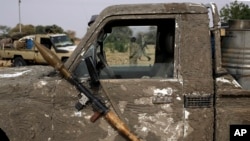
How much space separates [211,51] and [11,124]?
1.75 metres

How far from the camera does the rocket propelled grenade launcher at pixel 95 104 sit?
3.15m

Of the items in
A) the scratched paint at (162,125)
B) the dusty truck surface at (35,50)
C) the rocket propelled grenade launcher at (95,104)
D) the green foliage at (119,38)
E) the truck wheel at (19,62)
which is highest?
the green foliage at (119,38)

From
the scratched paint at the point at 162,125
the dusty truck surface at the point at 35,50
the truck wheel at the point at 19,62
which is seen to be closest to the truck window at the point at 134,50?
the scratched paint at the point at 162,125

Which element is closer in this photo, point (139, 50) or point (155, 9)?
→ point (155, 9)

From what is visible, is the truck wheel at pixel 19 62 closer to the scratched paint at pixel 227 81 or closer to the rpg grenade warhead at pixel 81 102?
the rpg grenade warhead at pixel 81 102

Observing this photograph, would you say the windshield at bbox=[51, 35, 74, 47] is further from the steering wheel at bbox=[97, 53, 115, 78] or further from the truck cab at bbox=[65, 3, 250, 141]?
the truck cab at bbox=[65, 3, 250, 141]

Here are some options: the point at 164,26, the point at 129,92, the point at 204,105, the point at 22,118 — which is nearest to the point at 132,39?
the point at 164,26

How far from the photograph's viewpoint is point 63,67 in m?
3.22

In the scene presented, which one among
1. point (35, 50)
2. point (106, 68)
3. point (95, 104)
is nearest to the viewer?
point (95, 104)

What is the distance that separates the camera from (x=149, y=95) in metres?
3.22

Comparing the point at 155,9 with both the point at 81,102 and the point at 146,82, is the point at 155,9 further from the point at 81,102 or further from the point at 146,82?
the point at 81,102

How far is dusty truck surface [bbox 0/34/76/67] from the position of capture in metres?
18.8

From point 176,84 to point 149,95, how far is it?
0.23 m

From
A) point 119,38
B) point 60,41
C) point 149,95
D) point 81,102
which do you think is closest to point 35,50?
point 60,41
